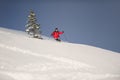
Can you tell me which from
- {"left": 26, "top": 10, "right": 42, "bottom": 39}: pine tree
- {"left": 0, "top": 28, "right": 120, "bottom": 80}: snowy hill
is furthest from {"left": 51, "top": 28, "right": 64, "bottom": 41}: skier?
{"left": 0, "top": 28, "right": 120, "bottom": 80}: snowy hill

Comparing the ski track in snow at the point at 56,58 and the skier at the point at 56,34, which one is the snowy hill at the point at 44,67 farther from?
the skier at the point at 56,34

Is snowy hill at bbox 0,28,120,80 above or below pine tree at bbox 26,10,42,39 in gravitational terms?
below

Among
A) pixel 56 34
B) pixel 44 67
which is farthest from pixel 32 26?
pixel 44 67

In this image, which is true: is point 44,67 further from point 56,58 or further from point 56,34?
point 56,34

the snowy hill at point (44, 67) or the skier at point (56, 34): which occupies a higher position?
the skier at point (56, 34)

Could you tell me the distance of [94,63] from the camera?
864cm

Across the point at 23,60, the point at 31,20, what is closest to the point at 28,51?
the point at 23,60

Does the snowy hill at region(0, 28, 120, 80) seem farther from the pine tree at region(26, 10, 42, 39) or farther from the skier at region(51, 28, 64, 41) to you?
the pine tree at region(26, 10, 42, 39)

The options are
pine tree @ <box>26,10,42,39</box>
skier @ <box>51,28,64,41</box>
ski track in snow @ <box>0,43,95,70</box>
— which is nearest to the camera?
ski track in snow @ <box>0,43,95,70</box>

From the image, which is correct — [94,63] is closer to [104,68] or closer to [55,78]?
[104,68]

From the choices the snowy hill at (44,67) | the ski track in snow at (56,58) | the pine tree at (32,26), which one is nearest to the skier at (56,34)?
the pine tree at (32,26)

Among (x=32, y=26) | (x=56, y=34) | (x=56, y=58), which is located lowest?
(x=56, y=58)

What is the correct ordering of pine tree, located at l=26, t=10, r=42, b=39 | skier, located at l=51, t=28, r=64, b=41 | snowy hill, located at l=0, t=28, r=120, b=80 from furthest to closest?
pine tree, located at l=26, t=10, r=42, b=39, skier, located at l=51, t=28, r=64, b=41, snowy hill, located at l=0, t=28, r=120, b=80

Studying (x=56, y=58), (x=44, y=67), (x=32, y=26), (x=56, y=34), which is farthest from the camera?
(x=32, y=26)
